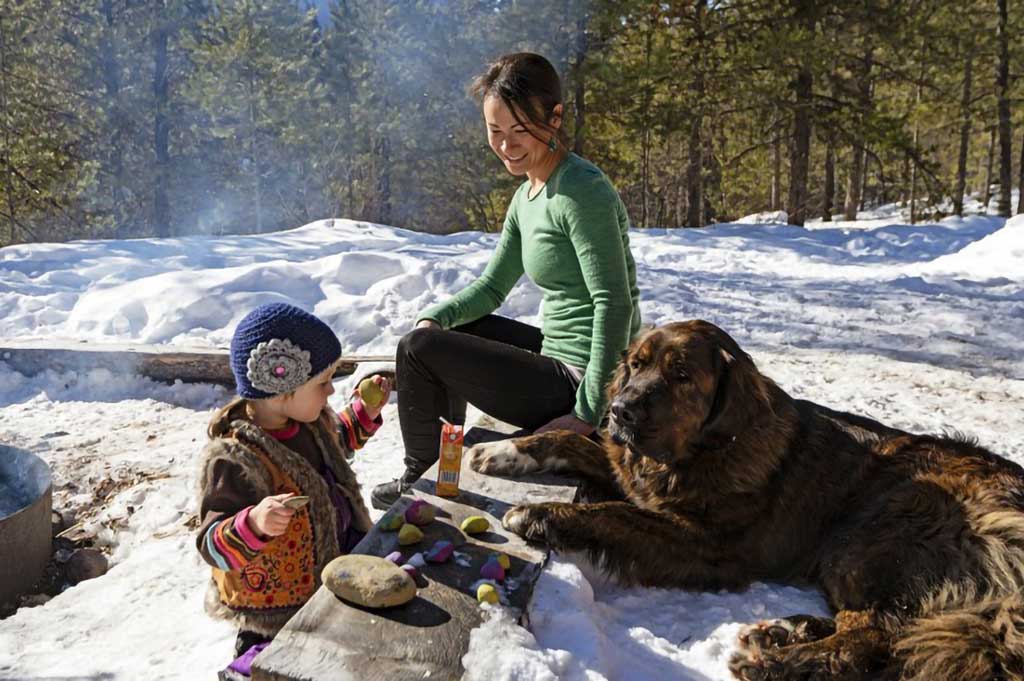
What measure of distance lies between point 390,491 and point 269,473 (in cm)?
122

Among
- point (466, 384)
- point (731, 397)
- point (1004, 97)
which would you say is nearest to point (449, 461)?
point (466, 384)

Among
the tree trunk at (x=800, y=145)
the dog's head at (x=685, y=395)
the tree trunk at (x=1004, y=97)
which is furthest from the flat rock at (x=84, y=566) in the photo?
the tree trunk at (x=1004, y=97)

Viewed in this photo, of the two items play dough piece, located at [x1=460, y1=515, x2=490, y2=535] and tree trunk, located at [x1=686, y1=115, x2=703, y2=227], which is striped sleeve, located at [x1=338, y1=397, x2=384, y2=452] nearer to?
play dough piece, located at [x1=460, y1=515, x2=490, y2=535]

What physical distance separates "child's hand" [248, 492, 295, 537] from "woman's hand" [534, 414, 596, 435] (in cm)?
136

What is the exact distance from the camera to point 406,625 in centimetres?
187

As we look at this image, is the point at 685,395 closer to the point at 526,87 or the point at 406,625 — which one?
the point at 406,625

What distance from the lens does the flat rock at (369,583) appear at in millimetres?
1905

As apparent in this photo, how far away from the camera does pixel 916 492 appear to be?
235 cm

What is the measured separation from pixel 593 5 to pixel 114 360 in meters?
13.0

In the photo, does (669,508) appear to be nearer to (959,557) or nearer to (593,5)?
(959,557)

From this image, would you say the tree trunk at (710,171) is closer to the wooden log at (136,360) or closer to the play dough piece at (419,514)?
the wooden log at (136,360)

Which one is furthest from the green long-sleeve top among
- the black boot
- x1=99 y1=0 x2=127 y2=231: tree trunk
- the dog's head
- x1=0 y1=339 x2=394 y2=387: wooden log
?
x1=99 y1=0 x2=127 y2=231: tree trunk

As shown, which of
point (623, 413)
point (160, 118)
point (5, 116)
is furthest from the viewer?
point (160, 118)

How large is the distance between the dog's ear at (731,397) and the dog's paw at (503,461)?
73cm
